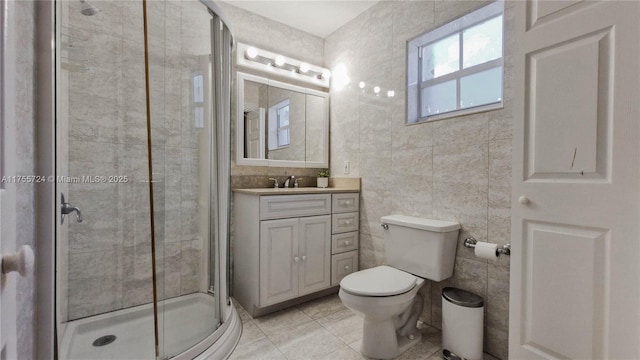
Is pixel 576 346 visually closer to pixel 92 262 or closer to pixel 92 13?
pixel 92 262

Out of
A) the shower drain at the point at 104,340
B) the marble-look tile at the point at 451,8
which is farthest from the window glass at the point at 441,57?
the shower drain at the point at 104,340

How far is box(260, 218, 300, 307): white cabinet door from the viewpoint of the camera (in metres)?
1.96

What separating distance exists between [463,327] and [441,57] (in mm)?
1700

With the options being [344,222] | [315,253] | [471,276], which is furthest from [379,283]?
[344,222]

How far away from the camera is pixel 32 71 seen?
774 mm

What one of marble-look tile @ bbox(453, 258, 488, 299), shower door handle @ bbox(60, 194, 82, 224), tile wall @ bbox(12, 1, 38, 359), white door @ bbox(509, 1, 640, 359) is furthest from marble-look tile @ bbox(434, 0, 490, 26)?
shower door handle @ bbox(60, 194, 82, 224)

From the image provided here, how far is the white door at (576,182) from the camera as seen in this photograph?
37.6 inches

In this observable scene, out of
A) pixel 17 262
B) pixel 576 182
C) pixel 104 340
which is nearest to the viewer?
pixel 17 262

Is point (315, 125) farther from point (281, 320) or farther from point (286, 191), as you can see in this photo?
point (281, 320)

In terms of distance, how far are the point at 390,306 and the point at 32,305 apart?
140 centimetres

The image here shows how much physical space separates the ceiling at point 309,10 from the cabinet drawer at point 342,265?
2.07 metres

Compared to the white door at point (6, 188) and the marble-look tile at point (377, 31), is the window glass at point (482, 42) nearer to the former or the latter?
the marble-look tile at point (377, 31)

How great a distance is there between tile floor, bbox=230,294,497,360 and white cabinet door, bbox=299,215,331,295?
7.2 inches

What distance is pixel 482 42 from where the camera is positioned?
5.66 ft
